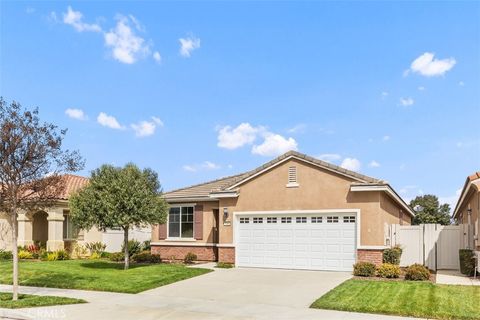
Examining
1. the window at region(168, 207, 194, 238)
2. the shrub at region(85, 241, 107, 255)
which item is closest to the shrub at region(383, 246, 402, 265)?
the window at region(168, 207, 194, 238)

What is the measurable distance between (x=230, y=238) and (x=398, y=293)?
8941mm

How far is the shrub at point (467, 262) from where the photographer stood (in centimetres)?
1750

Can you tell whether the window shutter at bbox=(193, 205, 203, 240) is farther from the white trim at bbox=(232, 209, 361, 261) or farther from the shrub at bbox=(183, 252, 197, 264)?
the white trim at bbox=(232, 209, 361, 261)

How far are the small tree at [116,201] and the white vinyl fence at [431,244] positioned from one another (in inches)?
419

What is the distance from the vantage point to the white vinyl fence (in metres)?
20.3

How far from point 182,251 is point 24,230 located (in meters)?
10.6

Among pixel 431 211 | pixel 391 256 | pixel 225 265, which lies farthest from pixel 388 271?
pixel 431 211

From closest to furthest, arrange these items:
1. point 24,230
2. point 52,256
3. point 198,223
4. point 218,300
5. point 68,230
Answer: point 218,300
point 198,223
point 52,256
point 24,230
point 68,230

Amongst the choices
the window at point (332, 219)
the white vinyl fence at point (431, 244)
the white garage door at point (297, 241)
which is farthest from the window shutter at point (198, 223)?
the white vinyl fence at point (431, 244)

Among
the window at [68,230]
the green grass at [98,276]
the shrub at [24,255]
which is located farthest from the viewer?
the window at [68,230]

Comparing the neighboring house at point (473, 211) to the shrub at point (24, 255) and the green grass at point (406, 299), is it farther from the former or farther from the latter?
the shrub at point (24, 255)

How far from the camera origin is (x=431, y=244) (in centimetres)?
2045

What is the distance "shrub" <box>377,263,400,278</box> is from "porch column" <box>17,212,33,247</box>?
2025 centimetres

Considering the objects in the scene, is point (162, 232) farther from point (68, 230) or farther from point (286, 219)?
point (286, 219)
